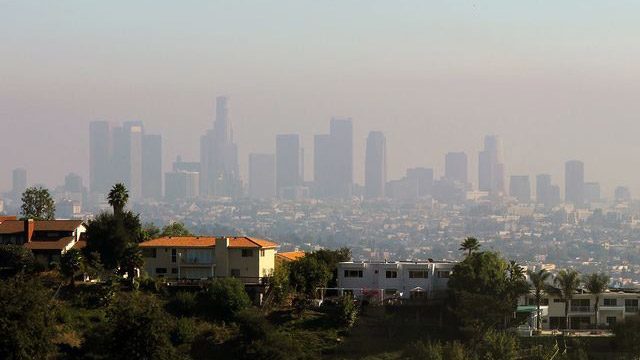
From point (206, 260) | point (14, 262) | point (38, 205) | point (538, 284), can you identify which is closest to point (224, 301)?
point (206, 260)

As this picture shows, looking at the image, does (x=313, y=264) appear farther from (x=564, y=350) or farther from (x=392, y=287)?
(x=564, y=350)

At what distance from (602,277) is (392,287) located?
11.0 meters

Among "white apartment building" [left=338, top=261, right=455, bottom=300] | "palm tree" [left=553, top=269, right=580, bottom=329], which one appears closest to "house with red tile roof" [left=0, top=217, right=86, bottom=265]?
"white apartment building" [left=338, top=261, right=455, bottom=300]

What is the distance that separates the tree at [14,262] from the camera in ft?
219

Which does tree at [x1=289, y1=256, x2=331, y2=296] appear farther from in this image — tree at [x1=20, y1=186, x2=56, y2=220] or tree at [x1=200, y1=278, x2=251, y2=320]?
tree at [x1=20, y1=186, x2=56, y2=220]

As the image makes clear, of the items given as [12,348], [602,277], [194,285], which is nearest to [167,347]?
[12,348]

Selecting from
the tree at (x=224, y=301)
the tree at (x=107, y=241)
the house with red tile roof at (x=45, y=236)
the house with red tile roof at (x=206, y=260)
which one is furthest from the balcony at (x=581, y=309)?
the house with red tile roof at (x=45, y=236)

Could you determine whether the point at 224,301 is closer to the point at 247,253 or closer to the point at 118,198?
the point at 247,253

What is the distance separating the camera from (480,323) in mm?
63312

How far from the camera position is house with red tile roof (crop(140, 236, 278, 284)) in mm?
69188

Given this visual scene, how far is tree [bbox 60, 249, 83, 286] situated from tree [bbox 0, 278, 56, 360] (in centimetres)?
967

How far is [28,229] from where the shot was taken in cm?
7175

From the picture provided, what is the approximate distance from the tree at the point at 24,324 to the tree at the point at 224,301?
9.09 meters

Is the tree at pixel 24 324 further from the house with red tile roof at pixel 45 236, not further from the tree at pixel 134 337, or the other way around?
the house with red tile roof at pixel 45 236
